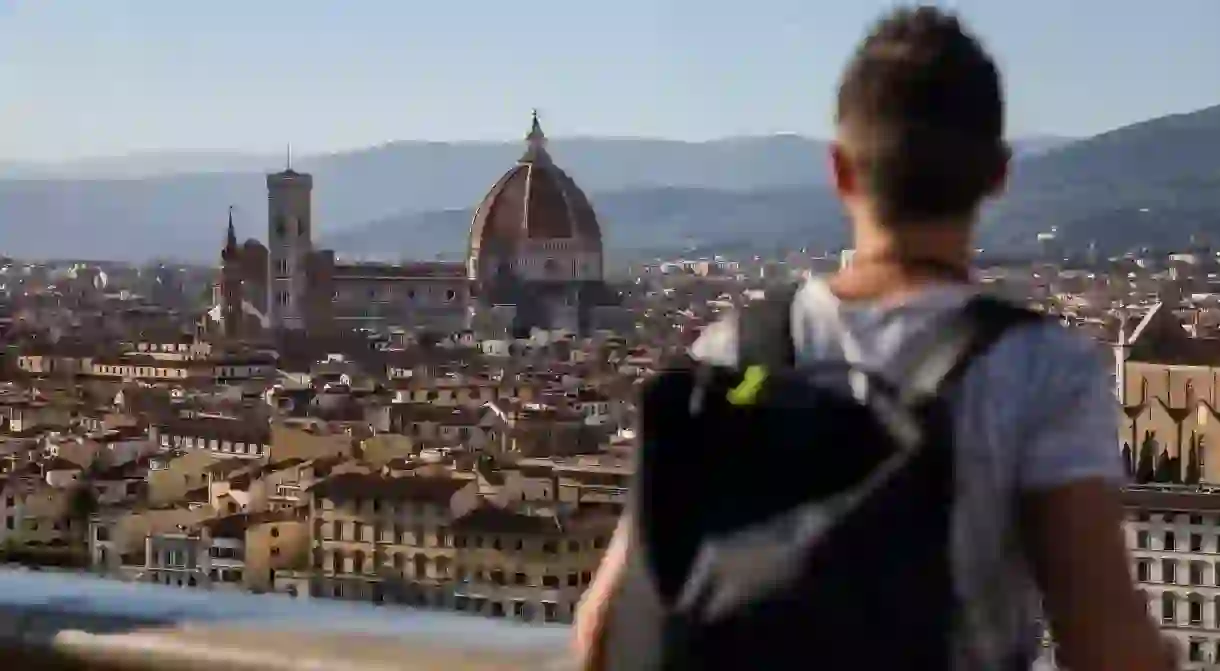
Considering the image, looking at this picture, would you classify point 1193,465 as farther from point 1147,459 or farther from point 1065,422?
point 1065,422

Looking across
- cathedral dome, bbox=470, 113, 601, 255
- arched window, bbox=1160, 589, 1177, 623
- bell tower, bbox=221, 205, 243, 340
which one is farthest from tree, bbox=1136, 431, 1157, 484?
cathedral dome, bbox=470, 113, 601, 255

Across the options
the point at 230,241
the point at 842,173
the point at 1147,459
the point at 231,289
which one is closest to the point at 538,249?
the point at 230,241

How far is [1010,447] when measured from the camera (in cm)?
67

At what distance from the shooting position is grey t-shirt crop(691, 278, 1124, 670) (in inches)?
26.0

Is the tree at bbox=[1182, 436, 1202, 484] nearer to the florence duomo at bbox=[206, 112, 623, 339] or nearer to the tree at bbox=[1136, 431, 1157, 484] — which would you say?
the tree at bbox=[1136, 431, 1157, 484]

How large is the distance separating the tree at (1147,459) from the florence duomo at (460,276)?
21.6 m

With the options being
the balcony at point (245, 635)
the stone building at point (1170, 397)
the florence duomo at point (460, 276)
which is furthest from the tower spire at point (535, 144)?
the balcony at point (245, 635)

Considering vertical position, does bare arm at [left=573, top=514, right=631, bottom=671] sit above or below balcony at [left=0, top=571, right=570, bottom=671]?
above

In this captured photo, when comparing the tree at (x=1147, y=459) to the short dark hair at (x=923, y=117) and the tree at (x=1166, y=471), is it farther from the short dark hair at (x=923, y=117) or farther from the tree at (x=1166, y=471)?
the short dark hair at (x=923, y=117)

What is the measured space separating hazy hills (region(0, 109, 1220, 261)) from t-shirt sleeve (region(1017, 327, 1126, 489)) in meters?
17.2

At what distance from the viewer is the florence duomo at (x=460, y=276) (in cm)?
3697

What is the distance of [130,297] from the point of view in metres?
50.5

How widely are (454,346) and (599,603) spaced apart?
105 ft

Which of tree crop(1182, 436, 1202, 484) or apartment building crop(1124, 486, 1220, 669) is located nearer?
apartment building crop(1124, 486, 1220, 669)
